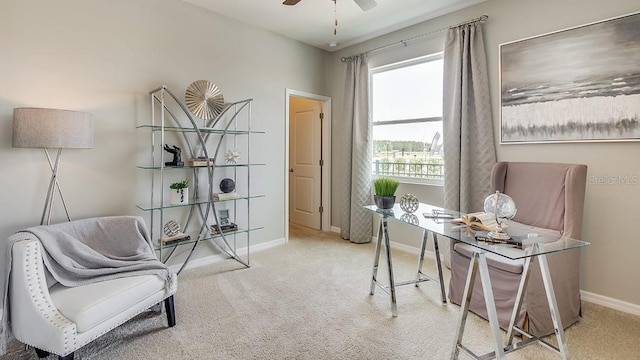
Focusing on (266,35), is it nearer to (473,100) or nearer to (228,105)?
(228,105)

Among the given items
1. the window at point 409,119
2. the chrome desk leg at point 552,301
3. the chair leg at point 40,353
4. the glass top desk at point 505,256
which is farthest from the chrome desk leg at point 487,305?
the chair leg at point 40,353

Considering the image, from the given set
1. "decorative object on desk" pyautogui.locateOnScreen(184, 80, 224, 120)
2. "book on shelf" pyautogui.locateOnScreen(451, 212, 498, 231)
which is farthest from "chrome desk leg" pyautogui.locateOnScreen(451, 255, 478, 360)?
"decorative object on desk" pyautogui.locateOnScreen(184, 80, 224, 120)

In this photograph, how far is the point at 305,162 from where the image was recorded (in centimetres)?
530

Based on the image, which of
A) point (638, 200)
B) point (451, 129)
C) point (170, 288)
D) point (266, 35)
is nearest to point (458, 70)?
point (451, 129)

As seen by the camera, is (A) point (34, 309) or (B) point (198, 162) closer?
(A) point (34, 309)

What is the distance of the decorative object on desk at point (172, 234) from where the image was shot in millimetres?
3023

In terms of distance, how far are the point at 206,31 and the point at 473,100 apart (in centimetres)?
296

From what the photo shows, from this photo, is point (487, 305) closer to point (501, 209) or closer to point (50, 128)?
point (501, 209)

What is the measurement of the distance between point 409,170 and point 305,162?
1899mm

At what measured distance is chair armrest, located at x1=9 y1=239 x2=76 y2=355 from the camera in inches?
63.8

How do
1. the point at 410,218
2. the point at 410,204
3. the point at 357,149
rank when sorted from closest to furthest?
the point at 410,218
the point at 410,204
the point at 357,149

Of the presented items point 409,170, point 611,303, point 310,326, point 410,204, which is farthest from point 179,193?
point 611,303

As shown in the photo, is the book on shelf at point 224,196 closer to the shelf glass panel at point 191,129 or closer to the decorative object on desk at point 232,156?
the decorative object on desk at point 232,156

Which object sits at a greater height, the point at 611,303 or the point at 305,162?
the point at 305,162
